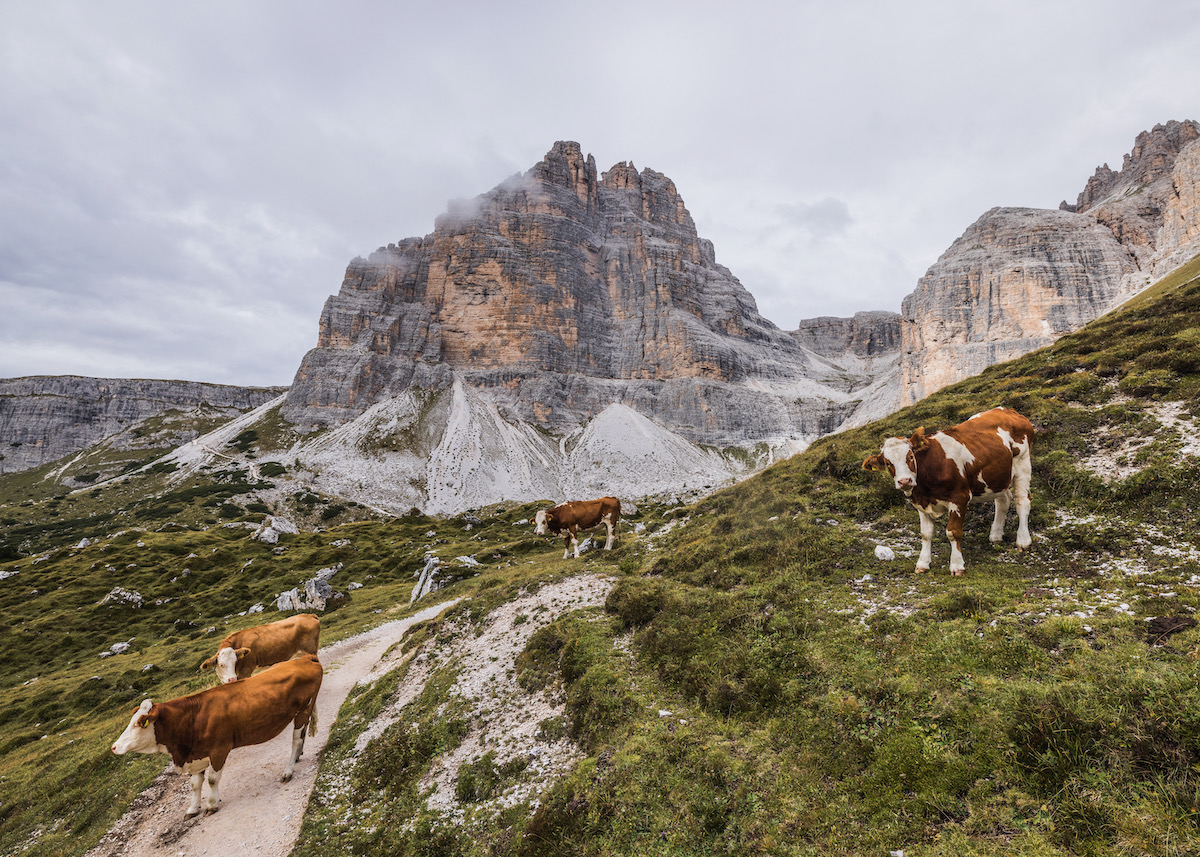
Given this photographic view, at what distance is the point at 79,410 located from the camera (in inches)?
6890

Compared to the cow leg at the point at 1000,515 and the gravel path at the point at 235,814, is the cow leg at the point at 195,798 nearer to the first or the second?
the gravel path at the point at 235,814

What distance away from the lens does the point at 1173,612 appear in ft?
21.9

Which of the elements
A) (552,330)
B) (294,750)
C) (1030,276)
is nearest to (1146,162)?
(1030,276)

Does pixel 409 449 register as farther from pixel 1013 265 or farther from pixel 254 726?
pixel 1013 265

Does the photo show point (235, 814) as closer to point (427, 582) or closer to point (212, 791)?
point (212, 791)

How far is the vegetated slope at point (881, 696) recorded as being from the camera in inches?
189

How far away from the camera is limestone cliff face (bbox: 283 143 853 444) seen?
142375 mm

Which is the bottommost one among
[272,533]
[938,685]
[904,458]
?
[272,533]

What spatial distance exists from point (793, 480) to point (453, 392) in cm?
12931

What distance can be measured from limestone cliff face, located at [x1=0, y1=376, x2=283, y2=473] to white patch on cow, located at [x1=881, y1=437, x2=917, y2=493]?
212791 mm

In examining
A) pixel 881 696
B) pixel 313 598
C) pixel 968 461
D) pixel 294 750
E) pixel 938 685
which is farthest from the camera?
pixel 313 598

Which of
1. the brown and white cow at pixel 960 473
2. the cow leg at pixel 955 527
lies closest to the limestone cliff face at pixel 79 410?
the brown and white cow at pixel 960 473

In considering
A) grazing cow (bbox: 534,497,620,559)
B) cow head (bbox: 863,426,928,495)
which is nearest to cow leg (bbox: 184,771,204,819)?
grazing cow (bbox: 534,497,620,559)

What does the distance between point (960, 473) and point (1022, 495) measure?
5.70 feet
